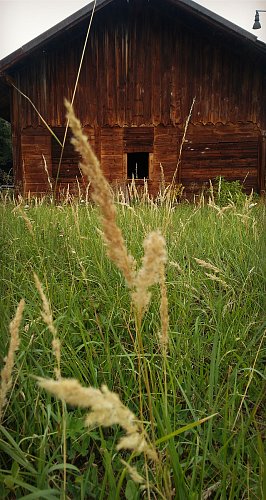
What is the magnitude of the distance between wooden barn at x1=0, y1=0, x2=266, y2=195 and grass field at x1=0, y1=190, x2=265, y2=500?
9.07 meters

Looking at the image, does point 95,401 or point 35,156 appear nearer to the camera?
point 95,401

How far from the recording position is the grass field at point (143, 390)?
0.81 metres

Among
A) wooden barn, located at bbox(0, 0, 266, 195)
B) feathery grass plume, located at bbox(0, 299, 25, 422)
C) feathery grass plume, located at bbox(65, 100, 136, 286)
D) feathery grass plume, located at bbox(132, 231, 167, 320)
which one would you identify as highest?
wooden barn, located at bbox(0, 0, 266, 195)

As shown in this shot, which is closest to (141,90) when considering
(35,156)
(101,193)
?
(35,156)

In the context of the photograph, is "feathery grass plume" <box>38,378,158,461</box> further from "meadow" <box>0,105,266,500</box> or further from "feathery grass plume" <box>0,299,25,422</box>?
"feathery grass plume" <box>0,299,25,422</box>

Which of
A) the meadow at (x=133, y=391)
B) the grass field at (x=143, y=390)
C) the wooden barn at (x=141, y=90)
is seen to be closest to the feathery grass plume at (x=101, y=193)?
the meadow at (x=133, y=391)

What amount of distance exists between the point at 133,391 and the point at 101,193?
81 centimetres

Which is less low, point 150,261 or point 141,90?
point 141,90

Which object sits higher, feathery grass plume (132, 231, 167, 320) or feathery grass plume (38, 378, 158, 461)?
feathery grass plume (132, 231, 167, 320)

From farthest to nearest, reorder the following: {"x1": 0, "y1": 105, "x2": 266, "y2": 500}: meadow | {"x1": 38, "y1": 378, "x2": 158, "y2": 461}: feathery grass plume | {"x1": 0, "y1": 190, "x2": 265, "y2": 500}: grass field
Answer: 1. {"x1": 0, "y1": 190, "x2": 265, "y2": 500}: grass field
2. {"x1": 0, "y1": 105, "x2": 266, "y2": 500}: meadow
3. {"x1": 38, "y1": 378, "x2": 158, "y2": 461}: feathery grass plume

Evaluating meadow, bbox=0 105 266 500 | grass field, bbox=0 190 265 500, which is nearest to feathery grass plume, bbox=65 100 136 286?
meadow, bbox=0 105 266 500

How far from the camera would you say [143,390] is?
3.96 ft

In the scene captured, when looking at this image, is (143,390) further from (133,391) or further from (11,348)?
(11,348)

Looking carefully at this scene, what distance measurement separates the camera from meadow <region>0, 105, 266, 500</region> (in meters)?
0.51
